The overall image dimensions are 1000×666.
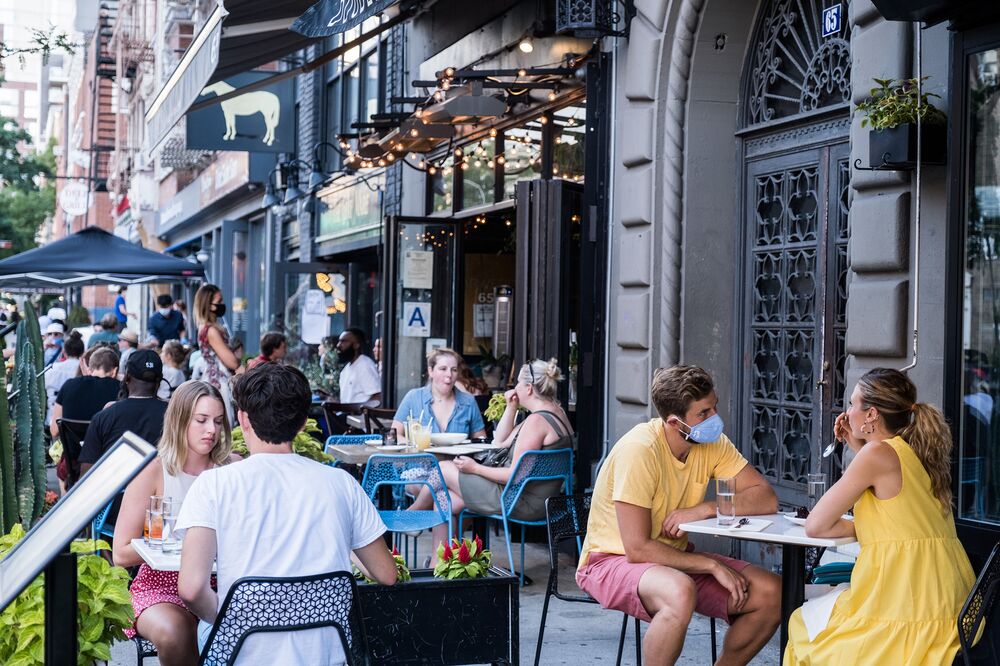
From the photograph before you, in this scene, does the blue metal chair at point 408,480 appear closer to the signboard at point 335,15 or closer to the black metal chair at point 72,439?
the black metal chair at point 72,439

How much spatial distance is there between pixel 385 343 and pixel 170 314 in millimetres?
6975

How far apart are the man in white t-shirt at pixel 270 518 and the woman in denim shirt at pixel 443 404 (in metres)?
5.01

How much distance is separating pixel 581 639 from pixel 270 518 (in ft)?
11.1

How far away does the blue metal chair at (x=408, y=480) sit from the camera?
7.51m

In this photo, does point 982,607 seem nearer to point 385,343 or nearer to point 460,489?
point 460,489

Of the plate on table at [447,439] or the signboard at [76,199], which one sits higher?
the signboard at [76,199]

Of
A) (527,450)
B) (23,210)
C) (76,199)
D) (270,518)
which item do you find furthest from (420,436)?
(23,210)

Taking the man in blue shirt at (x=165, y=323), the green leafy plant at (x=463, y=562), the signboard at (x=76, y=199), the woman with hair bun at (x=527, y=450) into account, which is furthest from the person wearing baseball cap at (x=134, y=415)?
the signboard at (x=76, y=199)

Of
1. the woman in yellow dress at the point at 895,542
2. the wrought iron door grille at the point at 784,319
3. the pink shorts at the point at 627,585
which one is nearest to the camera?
the woman in yellow dress at the point at 895,542

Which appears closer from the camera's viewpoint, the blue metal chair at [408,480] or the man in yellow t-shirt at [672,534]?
the man in yellow t-shirt at [672,534]

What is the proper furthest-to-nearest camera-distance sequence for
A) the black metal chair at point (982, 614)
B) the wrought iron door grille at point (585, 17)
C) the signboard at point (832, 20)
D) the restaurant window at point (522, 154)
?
the restaurant window at point (522, 154)
the wrought iron door grille at point (585, 17)
the signboard at point (832, 20)
the black metal chair at point (982, 614)

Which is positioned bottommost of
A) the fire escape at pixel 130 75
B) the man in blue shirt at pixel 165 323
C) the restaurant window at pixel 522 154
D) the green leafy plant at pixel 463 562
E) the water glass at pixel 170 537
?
the green leafy plant at pixel 463 562

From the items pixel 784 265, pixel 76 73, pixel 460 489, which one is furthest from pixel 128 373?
pixel 76 73

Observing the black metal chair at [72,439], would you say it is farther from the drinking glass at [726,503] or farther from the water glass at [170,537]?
the drinking glass at [726,503]
